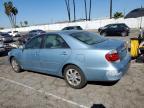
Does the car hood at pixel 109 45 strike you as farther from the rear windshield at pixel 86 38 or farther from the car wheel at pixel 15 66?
the car wheel at pixel 15 66

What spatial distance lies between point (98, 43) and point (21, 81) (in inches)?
120

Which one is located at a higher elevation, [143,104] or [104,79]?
[104,79]

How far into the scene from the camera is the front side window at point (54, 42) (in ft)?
18.2

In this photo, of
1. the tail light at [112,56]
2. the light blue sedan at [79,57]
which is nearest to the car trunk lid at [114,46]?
the light blue sedan at [79,57]

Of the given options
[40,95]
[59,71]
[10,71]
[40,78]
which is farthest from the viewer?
[10,71]

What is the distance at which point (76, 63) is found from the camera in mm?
5066

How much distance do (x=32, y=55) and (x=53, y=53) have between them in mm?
1167

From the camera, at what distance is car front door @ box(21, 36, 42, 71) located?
21.0 ft

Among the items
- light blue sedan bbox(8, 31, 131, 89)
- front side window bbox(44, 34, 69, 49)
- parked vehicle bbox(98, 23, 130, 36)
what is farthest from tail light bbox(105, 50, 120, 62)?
parked vehicle bbox(98, 23, 130, 36)

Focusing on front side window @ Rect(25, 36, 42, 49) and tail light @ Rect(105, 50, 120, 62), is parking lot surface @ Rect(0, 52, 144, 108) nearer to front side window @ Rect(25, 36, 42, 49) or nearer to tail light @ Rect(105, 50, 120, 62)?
tail light @ Rect(105, 50, 120, 62)

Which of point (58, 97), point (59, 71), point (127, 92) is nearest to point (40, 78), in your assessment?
point (59, 71)

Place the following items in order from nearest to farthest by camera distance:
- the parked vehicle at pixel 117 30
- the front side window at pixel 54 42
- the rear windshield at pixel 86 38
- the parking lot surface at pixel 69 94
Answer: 1. the parking lot surface at pixel 69 94
2. the rear windshield at pixel 86 38
3. the front side window at pixel 54 42
4. the parked vehicle at pixel 117 30

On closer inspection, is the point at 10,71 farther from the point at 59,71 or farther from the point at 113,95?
the point at 113,95

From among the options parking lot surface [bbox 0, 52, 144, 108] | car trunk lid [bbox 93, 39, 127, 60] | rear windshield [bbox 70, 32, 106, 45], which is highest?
rear windshield [bbox 70, 32, 106, 45]
